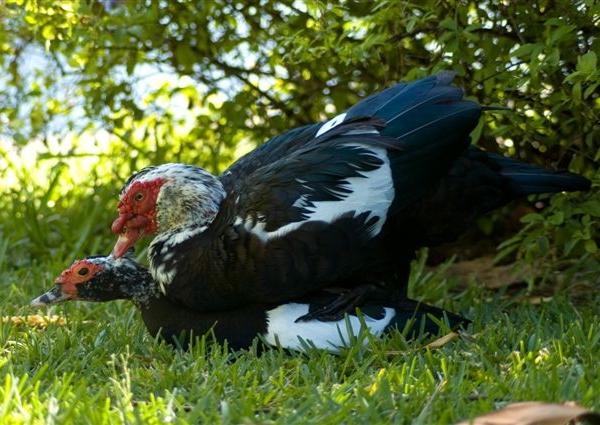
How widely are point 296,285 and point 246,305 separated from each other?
0.65 feet

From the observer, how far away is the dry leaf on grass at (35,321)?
157 inches

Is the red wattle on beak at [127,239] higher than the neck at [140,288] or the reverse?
higher

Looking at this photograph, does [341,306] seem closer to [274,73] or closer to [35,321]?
[35,321]

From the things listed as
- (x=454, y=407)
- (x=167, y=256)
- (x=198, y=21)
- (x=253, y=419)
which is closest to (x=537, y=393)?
(x=454, y=407)

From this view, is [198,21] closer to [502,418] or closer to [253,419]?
[253,419]

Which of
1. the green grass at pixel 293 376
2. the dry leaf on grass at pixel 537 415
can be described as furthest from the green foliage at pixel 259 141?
the dry leaf on grass at pixel 537 415

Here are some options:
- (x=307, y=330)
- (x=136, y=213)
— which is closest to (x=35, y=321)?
(x=136, y=213)

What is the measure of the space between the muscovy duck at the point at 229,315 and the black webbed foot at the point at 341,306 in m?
0.02

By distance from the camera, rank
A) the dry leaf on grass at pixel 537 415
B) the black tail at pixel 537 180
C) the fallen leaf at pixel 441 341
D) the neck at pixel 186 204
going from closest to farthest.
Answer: the dry leaf on grass at pixel 537 415 < the fallen leaf at pixel 441 341 < the neck at pixel 186 204 < the black tail at pixel 537 180

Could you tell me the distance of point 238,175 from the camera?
13.0 ft

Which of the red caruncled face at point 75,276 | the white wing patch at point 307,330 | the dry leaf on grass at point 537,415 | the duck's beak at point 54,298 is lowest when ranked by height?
the dry leaf on grass at point 537,415

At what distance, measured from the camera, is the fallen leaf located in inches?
137

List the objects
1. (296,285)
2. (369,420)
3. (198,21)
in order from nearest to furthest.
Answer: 1. (369,420)
2. (296,285)
3. (198,21)

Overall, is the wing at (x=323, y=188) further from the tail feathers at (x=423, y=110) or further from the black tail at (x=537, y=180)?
the black tail at (x=537, y=180)
